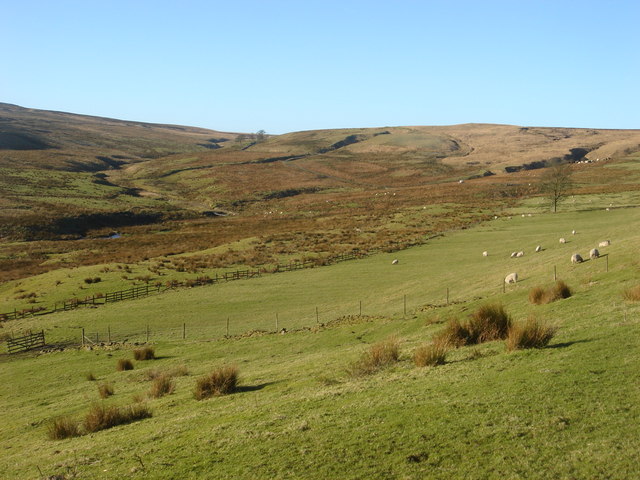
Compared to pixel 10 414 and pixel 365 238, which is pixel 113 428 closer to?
pixel 10 414

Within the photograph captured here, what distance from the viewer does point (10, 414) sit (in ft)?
→ 67.7

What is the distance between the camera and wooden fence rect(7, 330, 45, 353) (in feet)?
116

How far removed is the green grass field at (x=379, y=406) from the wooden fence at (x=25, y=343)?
17.4 feet

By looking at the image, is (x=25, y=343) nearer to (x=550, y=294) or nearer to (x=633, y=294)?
(x=550, y=294)

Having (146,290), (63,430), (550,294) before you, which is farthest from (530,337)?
(146,290)

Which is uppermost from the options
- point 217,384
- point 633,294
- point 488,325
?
point 633,294

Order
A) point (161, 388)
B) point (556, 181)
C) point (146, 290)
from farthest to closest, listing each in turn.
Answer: point (556, 181), point (146, 290), point (161, 388)

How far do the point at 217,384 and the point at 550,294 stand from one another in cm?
1373

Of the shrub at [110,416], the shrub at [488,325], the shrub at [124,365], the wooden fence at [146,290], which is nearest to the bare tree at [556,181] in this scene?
the wooden fence at [146,290]

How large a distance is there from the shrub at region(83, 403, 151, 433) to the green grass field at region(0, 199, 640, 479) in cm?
49

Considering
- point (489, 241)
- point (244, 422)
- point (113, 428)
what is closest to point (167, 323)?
point (113, 428)

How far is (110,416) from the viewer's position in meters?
14.5

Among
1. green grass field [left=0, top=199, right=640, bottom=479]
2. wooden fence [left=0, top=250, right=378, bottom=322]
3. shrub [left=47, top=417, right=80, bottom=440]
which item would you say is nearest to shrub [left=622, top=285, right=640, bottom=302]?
green grass field [left=0, top=199, right=640, bottom=479]

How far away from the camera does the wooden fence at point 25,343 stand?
116 ft
